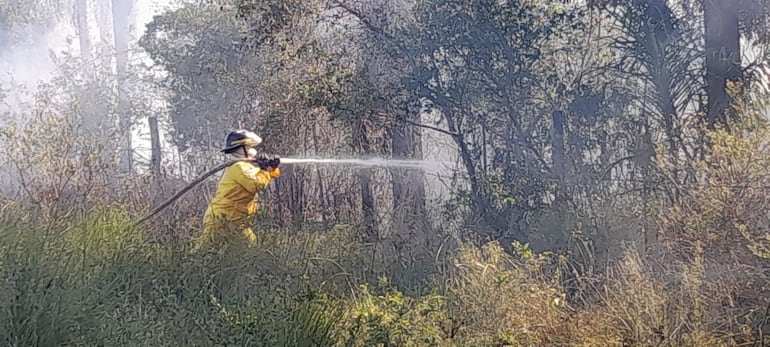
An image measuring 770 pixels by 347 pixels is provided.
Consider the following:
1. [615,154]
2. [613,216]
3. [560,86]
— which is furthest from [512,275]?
[560,86]

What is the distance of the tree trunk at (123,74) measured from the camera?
1202cm

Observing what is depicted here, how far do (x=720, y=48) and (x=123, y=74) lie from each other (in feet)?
37.6

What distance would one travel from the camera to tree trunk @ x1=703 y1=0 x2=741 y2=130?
627cm

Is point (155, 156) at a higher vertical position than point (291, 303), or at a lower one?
higher

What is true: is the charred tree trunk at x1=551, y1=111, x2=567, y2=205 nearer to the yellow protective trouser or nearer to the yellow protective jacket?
the yellow protective jacket

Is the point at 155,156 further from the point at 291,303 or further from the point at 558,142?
the point at 291,303

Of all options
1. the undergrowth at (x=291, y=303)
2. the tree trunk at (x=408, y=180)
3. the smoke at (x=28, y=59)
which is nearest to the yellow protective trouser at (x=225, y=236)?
the undergrowth at (x=291, y=303)

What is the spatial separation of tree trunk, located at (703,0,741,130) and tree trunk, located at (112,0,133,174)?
6.82 m

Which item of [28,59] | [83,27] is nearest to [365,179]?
[28,59]

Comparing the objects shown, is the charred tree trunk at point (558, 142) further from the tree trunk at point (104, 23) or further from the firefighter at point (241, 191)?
the tree trunk at point (104, 23)

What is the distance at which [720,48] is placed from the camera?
254 inches

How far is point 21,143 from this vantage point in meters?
6.54

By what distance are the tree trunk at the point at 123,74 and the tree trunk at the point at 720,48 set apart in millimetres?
6820

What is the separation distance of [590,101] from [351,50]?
A: 2400 millimetres
